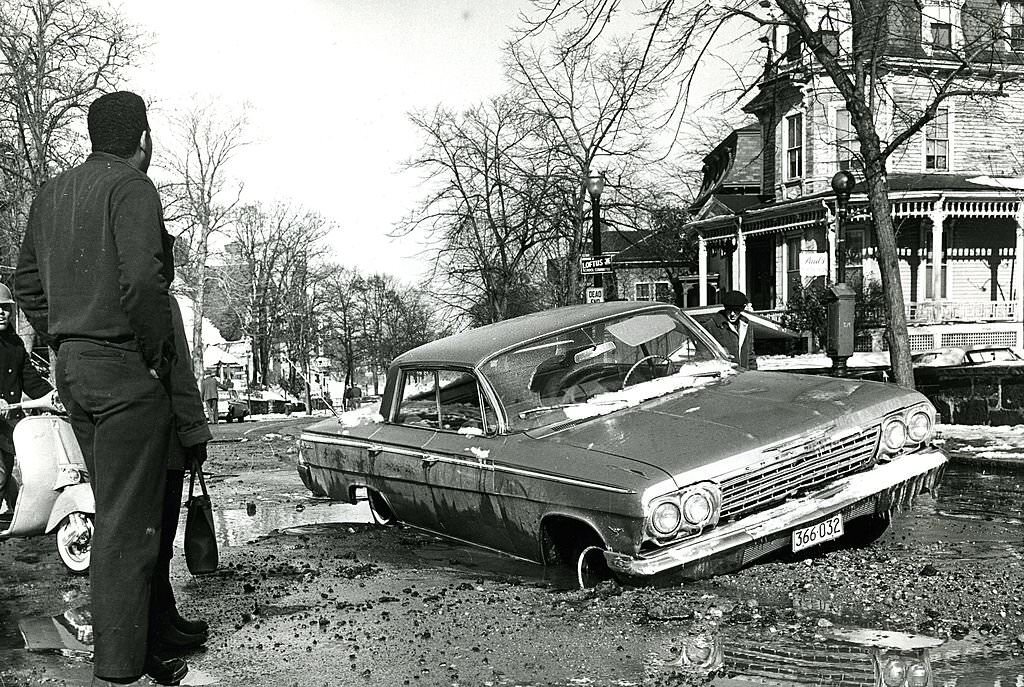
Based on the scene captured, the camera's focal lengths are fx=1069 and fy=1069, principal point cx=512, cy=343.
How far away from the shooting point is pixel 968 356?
22641mm

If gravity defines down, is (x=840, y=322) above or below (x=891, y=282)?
below

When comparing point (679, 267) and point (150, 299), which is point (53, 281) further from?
point (679, 267)

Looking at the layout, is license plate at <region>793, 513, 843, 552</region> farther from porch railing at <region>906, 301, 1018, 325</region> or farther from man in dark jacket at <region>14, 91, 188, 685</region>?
porch railing at <region>906, 301, 1018, 325</region>

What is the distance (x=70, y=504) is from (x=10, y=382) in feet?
6.02

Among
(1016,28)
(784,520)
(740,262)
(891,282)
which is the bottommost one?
(784,520)

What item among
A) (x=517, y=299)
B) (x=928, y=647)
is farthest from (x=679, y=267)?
(x=928, y=647)

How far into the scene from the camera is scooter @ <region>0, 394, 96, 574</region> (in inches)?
271

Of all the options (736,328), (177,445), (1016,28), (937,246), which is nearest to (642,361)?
(177,445)

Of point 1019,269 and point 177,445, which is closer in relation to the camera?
point 177,445

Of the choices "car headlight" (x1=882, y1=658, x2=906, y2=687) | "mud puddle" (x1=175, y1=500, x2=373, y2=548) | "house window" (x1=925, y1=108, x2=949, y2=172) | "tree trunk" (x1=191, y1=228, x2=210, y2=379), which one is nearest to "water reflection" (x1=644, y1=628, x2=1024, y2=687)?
"car headlight" (x1=882, y1=658, x2=906, y2=687)

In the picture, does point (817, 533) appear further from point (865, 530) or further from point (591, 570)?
point (591, 570)

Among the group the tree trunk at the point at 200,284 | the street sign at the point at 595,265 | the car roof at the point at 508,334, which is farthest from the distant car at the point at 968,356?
the tree trunk at the point at 200,284

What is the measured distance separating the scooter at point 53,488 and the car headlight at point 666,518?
377 centimetres

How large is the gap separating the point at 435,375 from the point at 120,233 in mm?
3775
